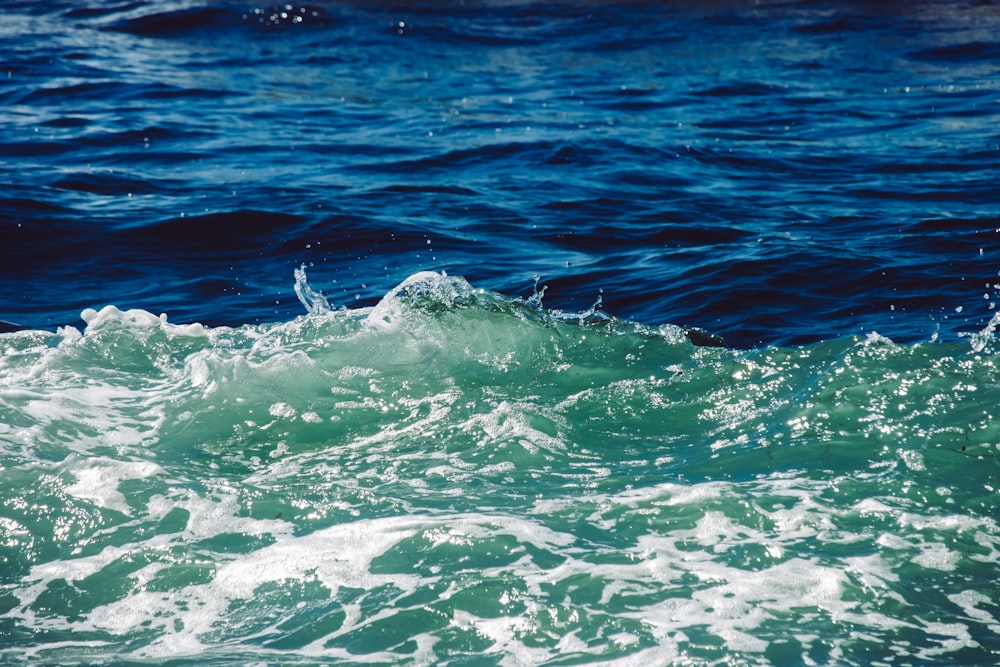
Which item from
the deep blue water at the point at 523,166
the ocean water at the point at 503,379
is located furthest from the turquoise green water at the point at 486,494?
the deep blue water at the point at 523,166

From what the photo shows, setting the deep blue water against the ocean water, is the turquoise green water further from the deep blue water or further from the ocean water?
the deep blue water

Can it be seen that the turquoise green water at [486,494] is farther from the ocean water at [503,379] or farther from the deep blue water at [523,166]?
the deep blue water at [523,166]

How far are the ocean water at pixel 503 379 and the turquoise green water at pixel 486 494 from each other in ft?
0.06

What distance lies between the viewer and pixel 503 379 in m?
5.81

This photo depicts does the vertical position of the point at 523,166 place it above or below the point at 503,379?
above

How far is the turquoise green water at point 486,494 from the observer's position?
3.65m

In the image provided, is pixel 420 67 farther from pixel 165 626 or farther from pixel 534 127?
pixel 165 626

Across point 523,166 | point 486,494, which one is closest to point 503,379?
point 486,494

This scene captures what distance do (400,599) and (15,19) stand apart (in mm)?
17051

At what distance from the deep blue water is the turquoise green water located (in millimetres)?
1148

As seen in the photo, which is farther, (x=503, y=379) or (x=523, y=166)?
(x=523, y=166)

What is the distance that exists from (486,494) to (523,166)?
6487 millimetres

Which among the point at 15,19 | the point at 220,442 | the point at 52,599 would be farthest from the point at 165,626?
the point at 15,19

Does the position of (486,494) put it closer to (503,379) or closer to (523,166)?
(503,379)
